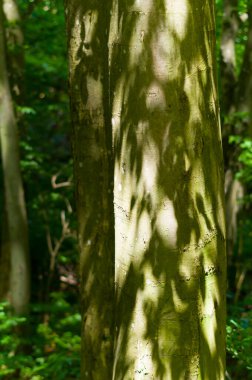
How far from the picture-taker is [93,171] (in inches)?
169

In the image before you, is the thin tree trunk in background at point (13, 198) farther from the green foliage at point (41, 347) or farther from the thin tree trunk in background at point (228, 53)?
the thin tree trunk in background at point (228, 53)

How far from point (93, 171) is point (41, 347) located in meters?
4.46

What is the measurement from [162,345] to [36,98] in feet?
32.9

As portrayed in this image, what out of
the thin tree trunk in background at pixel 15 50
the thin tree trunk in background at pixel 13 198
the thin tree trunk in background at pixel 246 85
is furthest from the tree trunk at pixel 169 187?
the thin tree trunk in background at pixel 246 85

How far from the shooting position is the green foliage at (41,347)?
20.2 ft

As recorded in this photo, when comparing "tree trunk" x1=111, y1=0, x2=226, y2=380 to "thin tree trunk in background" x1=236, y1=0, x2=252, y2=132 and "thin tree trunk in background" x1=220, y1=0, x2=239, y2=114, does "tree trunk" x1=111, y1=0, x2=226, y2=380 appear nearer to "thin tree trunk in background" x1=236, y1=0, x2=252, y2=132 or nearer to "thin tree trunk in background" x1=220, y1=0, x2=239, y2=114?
"thin tree trunk in background" x1=236, y1=0, x2=252, y2=132

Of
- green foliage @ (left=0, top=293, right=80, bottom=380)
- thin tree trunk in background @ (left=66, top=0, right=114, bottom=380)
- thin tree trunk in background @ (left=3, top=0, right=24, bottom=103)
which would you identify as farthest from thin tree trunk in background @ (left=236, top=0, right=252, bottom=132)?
thin tree trunk in background @ (left=66, top=0, right=114, bottom=380)

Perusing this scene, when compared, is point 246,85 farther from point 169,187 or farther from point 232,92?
point 169,187

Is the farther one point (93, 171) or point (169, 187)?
point (93, 171)

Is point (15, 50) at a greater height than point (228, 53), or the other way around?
point (228, 53)

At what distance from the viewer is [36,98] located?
12000 mm

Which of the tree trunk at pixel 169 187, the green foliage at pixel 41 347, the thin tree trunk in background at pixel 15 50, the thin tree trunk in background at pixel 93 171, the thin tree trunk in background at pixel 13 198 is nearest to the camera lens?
the tree trunk at pixel 169 187

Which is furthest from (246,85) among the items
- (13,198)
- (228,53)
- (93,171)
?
(93,171)

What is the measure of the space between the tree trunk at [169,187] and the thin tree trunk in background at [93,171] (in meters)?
1.70
